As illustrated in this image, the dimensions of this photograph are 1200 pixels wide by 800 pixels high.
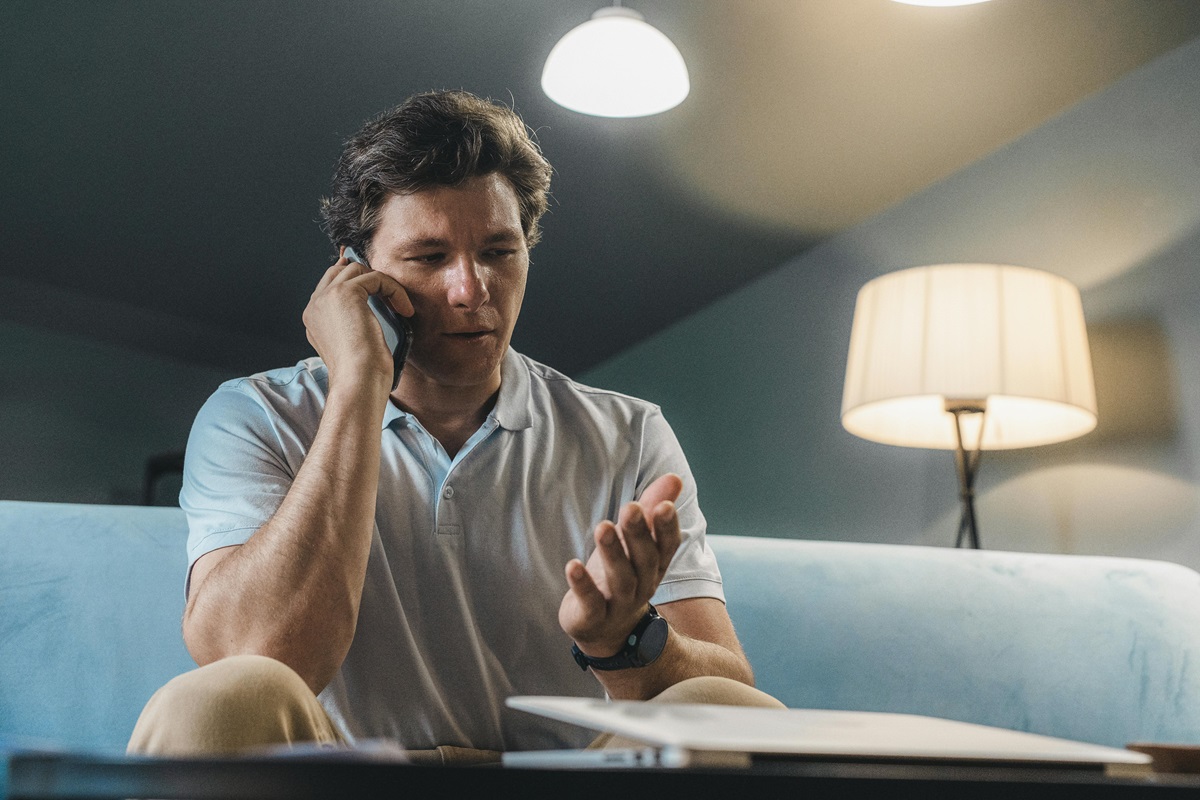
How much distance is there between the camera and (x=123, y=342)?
15.6 feet

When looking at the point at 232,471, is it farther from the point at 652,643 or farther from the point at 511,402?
the point at 652,643

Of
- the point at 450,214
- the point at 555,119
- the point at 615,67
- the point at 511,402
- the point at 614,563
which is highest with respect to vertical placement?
the point at 555,119

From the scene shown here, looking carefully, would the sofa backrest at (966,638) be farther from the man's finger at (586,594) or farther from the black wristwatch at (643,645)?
the man's finger at (586,594)

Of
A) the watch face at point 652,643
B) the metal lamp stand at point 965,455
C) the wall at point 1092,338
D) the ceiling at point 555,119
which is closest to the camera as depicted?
the watch face at point 652,643

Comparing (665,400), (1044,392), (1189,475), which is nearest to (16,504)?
(1044,392)

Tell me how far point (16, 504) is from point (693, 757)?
1111 millimetres

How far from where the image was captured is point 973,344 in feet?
6.33

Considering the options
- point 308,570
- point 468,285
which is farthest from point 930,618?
point 308,570

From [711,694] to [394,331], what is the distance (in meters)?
0.66

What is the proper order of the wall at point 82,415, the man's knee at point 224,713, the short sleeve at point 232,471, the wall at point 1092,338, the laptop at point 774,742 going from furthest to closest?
1. the wall at point 82,415
2. the wall at point 1092,338
3. the short sleeve at point 232,471
4. the man's knee at point 224,713
5. the laptop at point 774,742

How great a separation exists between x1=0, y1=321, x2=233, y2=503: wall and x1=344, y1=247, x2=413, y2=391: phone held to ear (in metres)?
3.75

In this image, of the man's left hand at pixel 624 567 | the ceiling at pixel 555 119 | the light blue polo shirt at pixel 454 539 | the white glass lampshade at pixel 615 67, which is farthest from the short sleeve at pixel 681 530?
the ceiling at pixel 555 119

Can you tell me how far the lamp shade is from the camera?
6.27 ft

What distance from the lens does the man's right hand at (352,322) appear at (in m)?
1.16
